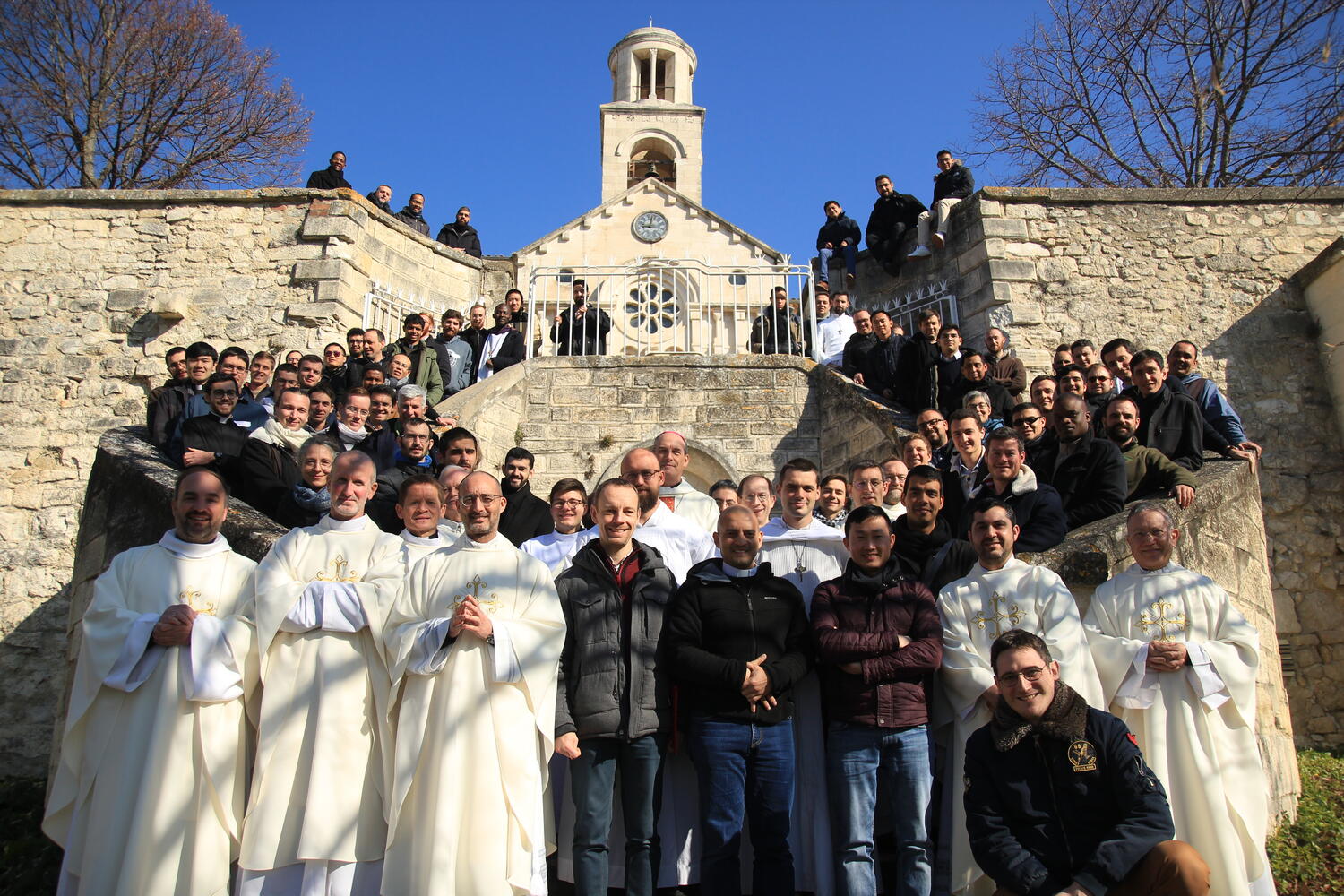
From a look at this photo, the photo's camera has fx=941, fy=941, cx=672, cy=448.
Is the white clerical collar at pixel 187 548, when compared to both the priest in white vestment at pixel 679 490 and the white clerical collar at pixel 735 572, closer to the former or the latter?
the white clerical collar at pixel 735 572

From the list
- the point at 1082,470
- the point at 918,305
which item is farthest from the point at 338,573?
the point at 918,305

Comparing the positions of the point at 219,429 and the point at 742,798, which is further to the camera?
the point at 219,429

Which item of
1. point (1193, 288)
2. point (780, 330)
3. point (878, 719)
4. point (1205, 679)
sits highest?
point (1193, 288)

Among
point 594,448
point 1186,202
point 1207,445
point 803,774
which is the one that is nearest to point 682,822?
point 803,774

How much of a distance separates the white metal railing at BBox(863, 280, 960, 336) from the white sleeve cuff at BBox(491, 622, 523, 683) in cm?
823

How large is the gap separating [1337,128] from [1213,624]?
3.59m

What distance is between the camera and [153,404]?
6.64 metres

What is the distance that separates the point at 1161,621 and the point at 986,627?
2.85ft

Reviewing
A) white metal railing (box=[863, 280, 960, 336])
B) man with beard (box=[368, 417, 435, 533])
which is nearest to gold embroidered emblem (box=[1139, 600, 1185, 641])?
man with beard (box=[368, 417, 435, 533])

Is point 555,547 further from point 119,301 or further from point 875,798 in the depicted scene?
point 119,301

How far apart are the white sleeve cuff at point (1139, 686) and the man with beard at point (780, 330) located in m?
6.80

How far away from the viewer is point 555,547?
201 inches

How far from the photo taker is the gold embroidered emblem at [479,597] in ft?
13.2

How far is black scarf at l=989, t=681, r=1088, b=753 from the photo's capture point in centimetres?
339
